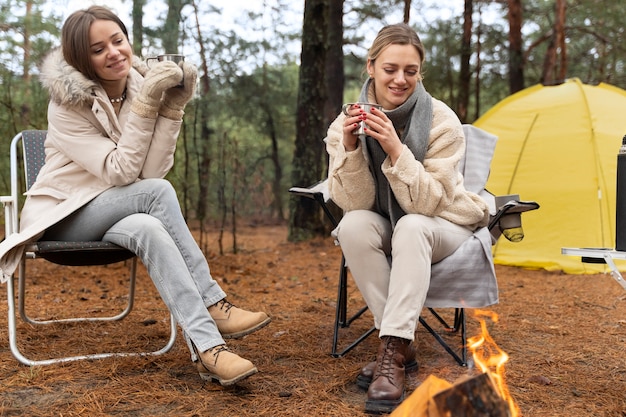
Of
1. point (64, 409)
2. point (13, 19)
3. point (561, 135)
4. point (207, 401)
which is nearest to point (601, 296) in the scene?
point (561, 135)

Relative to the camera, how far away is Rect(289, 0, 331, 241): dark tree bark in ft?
21.0

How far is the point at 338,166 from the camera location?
2.52 meters

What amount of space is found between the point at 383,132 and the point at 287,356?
1.10 meters

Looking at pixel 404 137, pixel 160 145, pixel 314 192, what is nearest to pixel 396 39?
pixel 404 137

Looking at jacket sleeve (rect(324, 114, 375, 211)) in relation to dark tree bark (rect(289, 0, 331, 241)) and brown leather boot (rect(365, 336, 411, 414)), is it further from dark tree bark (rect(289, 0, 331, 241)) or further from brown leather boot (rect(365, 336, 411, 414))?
dark tree bark (rect(289, 0, 331, 241))

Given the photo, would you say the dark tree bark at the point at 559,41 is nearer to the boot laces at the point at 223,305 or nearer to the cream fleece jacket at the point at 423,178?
the cream fleece jacket at the point at 423,178

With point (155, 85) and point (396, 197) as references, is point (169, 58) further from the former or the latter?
point (396, 197)

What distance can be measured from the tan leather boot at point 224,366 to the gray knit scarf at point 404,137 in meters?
0.81

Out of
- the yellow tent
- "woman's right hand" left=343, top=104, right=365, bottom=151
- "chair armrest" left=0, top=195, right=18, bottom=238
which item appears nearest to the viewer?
"woman's right hand" left=343, top=104, right=365, bottom=151

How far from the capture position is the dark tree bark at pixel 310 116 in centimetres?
641

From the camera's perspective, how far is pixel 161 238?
7.69ft

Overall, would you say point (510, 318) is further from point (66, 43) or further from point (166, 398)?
point (66, 43)

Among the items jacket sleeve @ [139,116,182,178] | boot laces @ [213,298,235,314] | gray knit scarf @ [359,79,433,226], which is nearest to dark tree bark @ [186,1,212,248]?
jacket sleeve @ [139,116,182,178]

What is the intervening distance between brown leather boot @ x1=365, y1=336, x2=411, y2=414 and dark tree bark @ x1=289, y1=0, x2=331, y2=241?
180 inches
